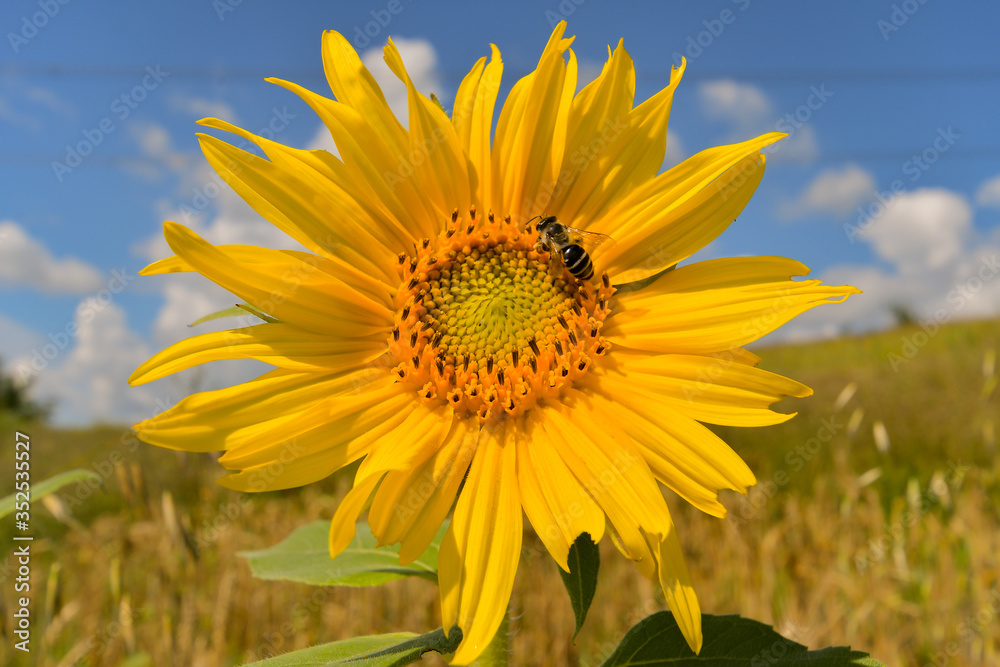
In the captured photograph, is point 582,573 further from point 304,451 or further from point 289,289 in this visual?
point 289,289

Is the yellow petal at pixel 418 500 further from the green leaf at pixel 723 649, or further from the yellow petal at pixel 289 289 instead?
the green leaf at pixel 723 649

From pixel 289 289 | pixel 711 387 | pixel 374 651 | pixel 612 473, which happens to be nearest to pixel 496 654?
pixel 374 651

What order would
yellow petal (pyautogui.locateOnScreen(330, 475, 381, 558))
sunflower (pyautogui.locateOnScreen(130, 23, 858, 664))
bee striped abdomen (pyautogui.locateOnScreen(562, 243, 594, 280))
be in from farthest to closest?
bee striped abdomen (pyautogui.locateOnScreen(562, 243, 594, 280)) → sunflower (pyautogui.locateOnScreen(130, 23, 858, 664)) → yellow petal (pyautogui.locateOnScreen(330, 475, 381, 558))

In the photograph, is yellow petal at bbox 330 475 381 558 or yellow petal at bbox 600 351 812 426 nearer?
yellow petal at bbox 330 475 381 558

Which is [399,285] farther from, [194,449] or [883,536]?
[883,536]

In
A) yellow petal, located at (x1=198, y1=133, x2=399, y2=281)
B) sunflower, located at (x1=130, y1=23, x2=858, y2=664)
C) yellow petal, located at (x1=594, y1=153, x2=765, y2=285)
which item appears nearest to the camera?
sunflower, located at (x1=130, y1=23, x2=858, y2=664)

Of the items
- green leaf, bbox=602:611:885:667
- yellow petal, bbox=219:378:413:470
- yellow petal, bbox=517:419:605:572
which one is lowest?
green leaf, bbox=602:611:885:667

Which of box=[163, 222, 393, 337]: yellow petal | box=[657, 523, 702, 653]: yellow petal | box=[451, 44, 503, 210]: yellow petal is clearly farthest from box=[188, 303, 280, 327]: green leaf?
box=[657, 523, 702, 653]: yellow petal

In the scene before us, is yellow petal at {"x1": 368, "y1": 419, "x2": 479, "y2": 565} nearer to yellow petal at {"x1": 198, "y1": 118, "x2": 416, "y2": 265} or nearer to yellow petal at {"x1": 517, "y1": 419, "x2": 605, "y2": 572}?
yellow petal at {"x1": 517, "y1": 419, "x2": 605, "y2": 572}
